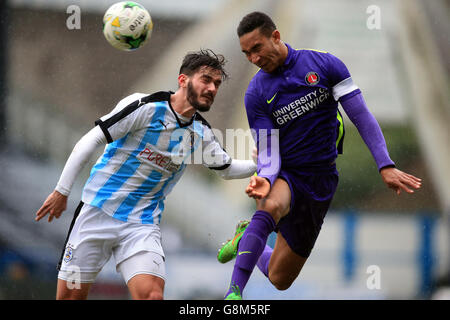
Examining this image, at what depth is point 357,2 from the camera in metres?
12.8

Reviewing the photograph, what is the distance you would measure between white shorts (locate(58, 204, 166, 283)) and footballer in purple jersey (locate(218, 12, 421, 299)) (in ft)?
1.87

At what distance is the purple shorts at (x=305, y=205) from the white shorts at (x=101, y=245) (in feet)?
2.92

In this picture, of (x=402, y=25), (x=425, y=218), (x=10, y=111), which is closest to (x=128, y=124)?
(x=10, y=111)

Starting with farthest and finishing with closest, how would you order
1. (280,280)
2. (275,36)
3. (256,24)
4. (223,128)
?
1. (223,128)
2. (280,280)
3. (275,36)
4. (256,24)

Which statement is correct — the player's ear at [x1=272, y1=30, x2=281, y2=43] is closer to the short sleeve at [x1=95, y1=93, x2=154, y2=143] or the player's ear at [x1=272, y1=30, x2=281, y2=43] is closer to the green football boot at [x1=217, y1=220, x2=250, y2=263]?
the short sleeve at [x1=95, y1=93, x2=154, y2=143]

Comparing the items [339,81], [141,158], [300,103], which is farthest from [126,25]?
[339,81]

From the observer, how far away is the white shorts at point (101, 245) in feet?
12.0

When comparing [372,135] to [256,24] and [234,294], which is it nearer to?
[256,24]

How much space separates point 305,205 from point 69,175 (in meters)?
1.48

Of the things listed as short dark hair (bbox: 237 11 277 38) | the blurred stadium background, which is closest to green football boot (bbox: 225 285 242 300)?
short dark hair (bbox: 237 11 277 38)

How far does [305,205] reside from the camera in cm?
391

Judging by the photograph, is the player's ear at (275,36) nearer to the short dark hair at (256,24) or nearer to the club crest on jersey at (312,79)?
the short dark hair at (256,24)

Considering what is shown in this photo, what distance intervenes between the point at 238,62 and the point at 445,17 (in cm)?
607

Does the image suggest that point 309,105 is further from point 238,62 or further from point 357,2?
point 357,2
